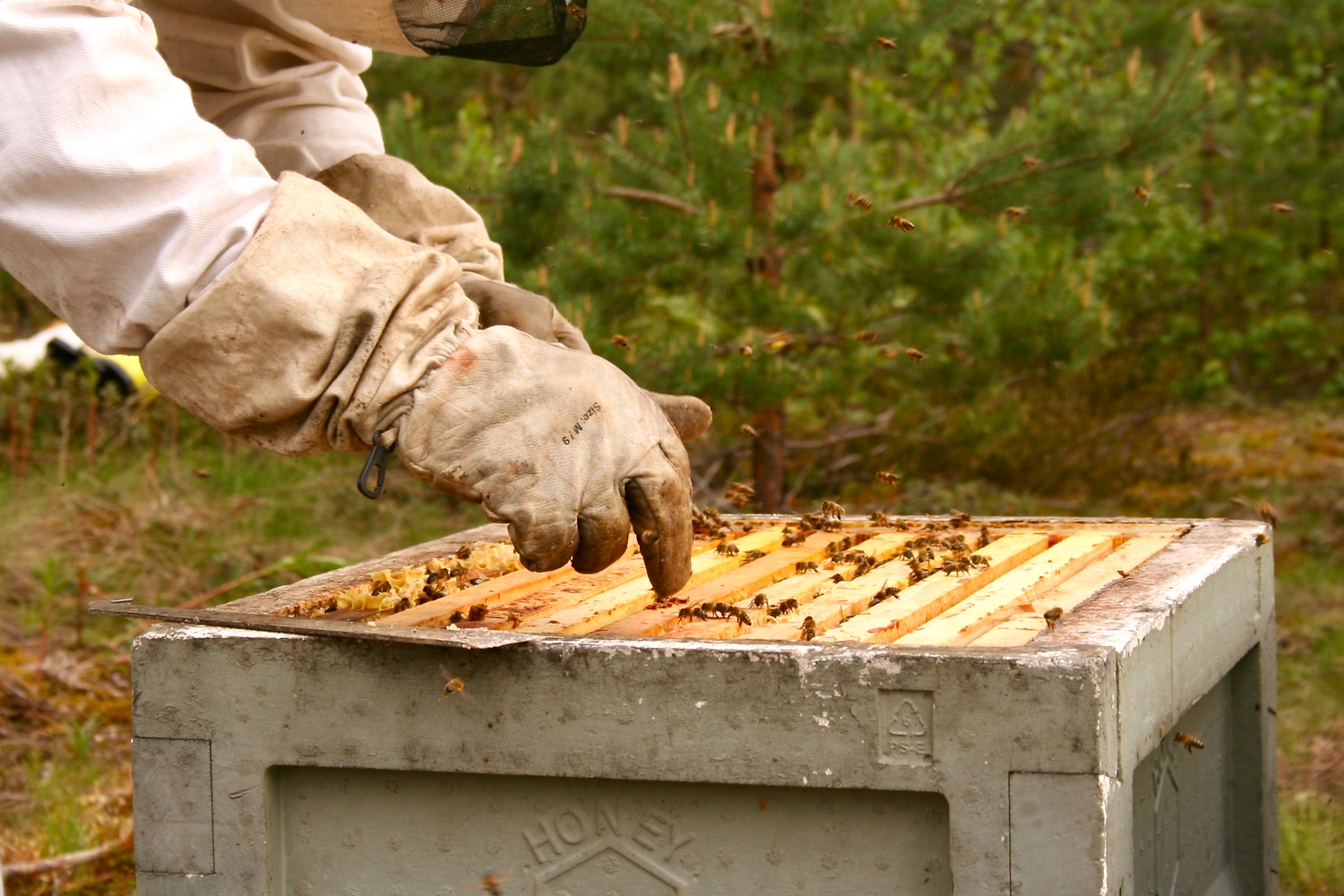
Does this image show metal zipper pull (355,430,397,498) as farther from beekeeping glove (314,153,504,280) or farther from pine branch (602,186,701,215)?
pine branch (602,186,701,215)

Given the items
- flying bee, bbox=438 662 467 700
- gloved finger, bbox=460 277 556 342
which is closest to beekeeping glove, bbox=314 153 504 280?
gloved finger, bbox=460 277 556 342

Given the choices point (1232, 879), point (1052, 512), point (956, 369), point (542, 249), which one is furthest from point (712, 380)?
point (1232, 879)

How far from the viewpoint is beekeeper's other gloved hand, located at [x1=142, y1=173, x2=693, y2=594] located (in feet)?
5.45

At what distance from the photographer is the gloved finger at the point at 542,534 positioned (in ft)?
5.78

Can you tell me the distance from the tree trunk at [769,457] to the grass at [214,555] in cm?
71

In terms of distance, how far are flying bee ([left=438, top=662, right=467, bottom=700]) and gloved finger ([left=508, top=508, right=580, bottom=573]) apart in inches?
7.1

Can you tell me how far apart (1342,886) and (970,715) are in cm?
214

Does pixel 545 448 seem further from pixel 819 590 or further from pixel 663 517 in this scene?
pixel 819 590

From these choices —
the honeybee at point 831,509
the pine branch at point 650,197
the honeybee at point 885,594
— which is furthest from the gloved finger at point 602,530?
the pine branch at point 650,197

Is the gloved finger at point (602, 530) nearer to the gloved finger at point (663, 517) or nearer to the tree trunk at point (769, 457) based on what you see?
the gloved finger at point (663, 517)

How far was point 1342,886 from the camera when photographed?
3.23 metres

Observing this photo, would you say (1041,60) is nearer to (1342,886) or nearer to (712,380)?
(712,380)

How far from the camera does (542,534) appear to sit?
176cm

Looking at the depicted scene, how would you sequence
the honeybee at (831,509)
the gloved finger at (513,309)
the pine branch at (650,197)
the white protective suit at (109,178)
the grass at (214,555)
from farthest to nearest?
1. the pine branch at (650,197)
2. the grass at (214,555)
3. the honeybee at (831,509)
4. the gloved finger at (513,309)
5. the white protective suit at (109,178)
